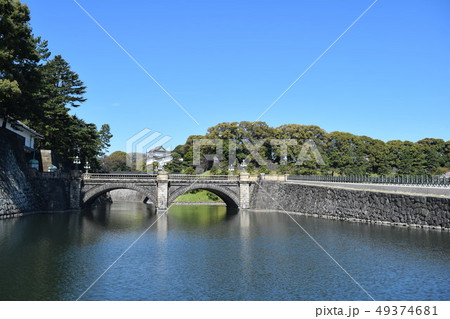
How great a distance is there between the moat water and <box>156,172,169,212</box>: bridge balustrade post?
22.0 m

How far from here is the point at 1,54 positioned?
40594 millimetres

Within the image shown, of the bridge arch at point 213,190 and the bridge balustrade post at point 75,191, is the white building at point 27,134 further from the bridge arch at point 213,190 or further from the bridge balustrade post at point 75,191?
the bridge arch at point 213,190

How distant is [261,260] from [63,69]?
56799 millimetres

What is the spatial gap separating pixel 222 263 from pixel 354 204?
26612 mm

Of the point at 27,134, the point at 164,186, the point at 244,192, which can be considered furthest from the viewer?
the point at 244,192

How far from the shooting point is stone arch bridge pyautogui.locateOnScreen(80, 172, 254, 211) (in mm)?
64875

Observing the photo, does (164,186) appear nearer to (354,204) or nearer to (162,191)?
(162,191)

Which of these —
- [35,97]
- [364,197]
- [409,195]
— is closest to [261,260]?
[409,195]

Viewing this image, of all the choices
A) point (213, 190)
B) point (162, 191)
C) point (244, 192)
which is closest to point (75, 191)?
point (162, 191)

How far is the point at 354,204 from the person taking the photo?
4884cm

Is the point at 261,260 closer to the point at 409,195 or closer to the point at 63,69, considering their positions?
the point at 409,195

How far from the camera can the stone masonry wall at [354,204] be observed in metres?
38.4

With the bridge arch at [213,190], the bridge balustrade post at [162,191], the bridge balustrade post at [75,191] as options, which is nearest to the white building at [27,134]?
the bridge balustrade post at [75,191]
